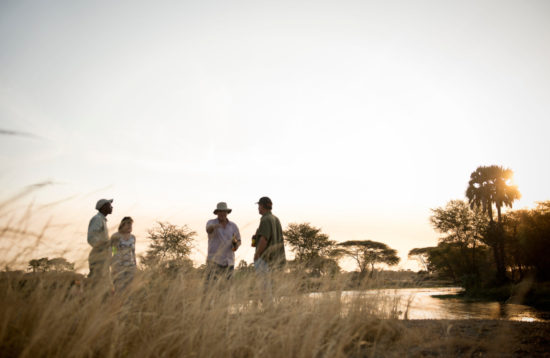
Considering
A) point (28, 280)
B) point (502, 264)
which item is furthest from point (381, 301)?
point (502, 264)

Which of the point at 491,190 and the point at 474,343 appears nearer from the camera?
the point at 474,343

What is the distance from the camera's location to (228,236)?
19.5ft

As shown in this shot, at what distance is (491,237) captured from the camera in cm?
2789

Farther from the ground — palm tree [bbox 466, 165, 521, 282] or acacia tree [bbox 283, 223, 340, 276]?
palm tree [bbox 466, 165, 521, 282]

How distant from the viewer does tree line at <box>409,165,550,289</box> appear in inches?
942

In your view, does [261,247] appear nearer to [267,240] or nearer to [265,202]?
[267,240]

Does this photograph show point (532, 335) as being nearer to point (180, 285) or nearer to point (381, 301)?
point (381, 301)

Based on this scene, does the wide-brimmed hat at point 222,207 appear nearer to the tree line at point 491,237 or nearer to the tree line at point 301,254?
the tree line at point 301,254

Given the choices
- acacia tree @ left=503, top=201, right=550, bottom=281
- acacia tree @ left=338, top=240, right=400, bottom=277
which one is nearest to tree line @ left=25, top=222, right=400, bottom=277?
acacia tree @ left=338, top=240, right=400, bottom=277

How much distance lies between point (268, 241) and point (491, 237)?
96.6ft

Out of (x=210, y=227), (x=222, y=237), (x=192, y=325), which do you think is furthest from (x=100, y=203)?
(x=192, y=325)

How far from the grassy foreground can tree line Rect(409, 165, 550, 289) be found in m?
15.8

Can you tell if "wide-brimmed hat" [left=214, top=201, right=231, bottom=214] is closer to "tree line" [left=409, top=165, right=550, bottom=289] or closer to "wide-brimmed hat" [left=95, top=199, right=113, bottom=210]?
"wide-brimmed hat" [left=95, top=199, right=113, bottom=210]

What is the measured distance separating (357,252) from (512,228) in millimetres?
18261
